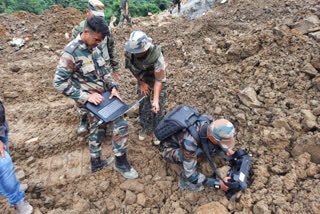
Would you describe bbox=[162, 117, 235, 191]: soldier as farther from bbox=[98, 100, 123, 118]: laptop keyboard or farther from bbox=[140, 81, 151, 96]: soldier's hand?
bbox=[140, 81, 151, 96]: soldier's hand

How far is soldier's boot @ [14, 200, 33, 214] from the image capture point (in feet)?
7.41

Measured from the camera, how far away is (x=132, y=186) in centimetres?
275

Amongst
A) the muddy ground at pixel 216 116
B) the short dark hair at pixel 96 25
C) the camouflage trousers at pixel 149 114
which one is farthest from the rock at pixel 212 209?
the short dark hair at pixel 96 25

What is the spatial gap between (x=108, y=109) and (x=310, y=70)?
9.73ft

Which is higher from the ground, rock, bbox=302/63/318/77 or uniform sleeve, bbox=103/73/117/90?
uniform sleeve, bbox=103/73/117/90

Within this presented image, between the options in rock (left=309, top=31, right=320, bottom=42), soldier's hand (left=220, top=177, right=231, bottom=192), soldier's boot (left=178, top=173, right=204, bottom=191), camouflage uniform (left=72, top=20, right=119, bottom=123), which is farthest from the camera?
rock (left=309, top=31, right=320, bottom=42)

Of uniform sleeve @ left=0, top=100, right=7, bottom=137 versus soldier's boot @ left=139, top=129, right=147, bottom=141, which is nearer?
uniform sleeve @ left=0, top=100, right=7, bottom=137

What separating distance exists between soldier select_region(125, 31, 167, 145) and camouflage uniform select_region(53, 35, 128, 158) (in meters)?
0.41

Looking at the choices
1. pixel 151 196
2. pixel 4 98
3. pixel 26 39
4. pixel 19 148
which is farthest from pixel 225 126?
pixel 26 39

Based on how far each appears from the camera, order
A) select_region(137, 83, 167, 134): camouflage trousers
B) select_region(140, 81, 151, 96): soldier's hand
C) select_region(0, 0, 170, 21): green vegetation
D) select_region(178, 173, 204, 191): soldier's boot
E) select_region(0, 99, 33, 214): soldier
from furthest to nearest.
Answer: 1. select_region(0, 0, 170, 21): green vegetation
2. select_region(137, 83, 167, 134): camouflage trousers
3. select_region(140, 81, 151, 96): soldier's hand
4. select_region(178, 173, 204, 191): soldier's boot
5. select_region(0, 99, 33, 214): soldier

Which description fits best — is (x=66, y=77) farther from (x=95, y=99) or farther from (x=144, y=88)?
(x=144, y=88)

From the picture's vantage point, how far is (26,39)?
7746 millimetres

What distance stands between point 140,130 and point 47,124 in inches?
73.4

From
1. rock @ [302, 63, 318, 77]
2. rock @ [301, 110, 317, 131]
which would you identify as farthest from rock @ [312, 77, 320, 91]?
rock @ [301, 110, 317, 131]
